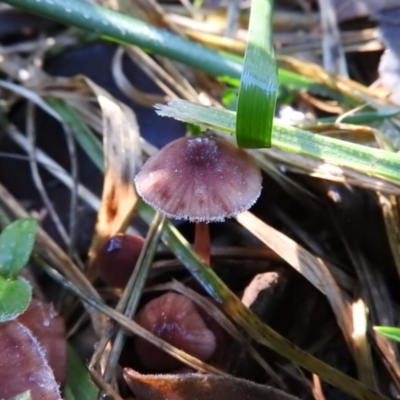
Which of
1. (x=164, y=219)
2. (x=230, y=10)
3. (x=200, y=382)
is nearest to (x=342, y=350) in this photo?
(x=200, y=382)

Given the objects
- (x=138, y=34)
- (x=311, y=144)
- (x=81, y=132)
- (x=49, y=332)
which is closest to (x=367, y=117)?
(x=311, y=144)

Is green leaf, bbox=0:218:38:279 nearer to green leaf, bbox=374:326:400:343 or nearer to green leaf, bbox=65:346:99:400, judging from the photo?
green leaf, bbox=65:346:99:400

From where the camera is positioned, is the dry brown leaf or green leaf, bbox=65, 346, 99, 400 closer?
green leaf, bbox=65, 346, 99, 400

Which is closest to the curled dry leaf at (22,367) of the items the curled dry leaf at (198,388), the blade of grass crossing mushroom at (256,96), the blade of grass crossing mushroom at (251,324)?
the curled dry leaf at (198,388)

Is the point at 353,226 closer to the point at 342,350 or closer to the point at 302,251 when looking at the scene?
the point at 302,251

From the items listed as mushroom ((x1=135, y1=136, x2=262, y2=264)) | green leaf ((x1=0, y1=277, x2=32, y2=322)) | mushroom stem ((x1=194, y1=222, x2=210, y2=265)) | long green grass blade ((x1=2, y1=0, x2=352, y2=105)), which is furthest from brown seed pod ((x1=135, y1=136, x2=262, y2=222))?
long green grass blade ((x1=2, y1=0, x2=352, y2=105))
